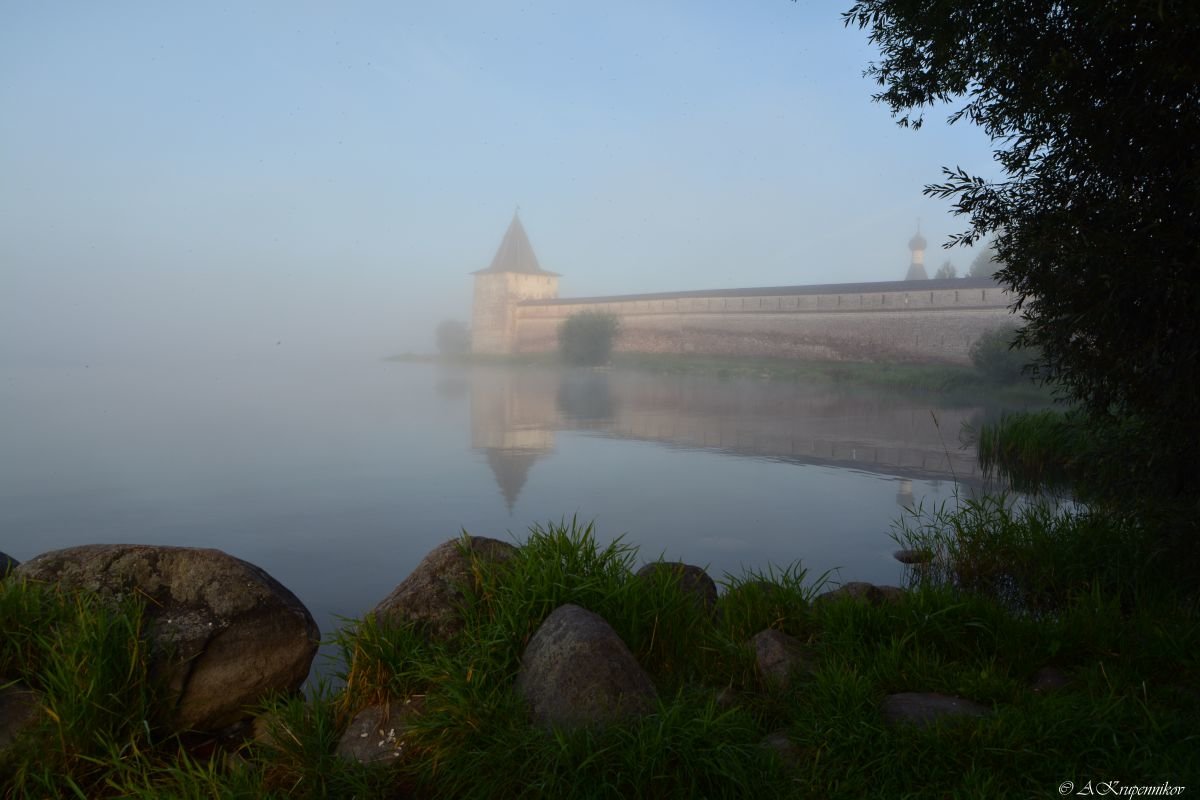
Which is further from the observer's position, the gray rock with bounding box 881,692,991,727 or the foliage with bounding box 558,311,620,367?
the foliage with bounding box 558,311,620,367

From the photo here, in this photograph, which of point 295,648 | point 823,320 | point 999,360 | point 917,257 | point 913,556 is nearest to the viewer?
point 295,648

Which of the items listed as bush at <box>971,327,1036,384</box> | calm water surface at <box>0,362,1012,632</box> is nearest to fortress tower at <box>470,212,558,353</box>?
bush at <box>971,327,1036,384</box>

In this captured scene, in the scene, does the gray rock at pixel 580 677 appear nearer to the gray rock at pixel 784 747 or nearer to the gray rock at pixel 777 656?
the gray rock at pixel 784 747

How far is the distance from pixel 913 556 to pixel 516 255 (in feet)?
151

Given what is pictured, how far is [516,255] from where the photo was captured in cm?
4972

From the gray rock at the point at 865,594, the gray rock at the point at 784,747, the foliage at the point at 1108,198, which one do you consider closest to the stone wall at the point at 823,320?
the foliage at the point at 1108,198

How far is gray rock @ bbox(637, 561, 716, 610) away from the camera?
327 centimetres

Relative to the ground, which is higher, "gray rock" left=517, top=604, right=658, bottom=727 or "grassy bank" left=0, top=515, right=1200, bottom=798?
"gray rock" left=517, top=604, right=658, bottom=727

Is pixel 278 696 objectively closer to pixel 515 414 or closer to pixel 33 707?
pixel 33 707

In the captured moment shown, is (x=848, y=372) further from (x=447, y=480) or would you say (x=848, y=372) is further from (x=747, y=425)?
(x=447, y=480)

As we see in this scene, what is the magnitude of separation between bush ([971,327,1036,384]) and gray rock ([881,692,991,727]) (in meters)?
19.4

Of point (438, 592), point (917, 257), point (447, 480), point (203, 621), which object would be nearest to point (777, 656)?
point (438, 592)

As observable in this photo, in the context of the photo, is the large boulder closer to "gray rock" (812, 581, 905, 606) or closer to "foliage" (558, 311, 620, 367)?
"gray rock" (812, 581, 905, 606)

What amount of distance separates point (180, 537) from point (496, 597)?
4.33m
